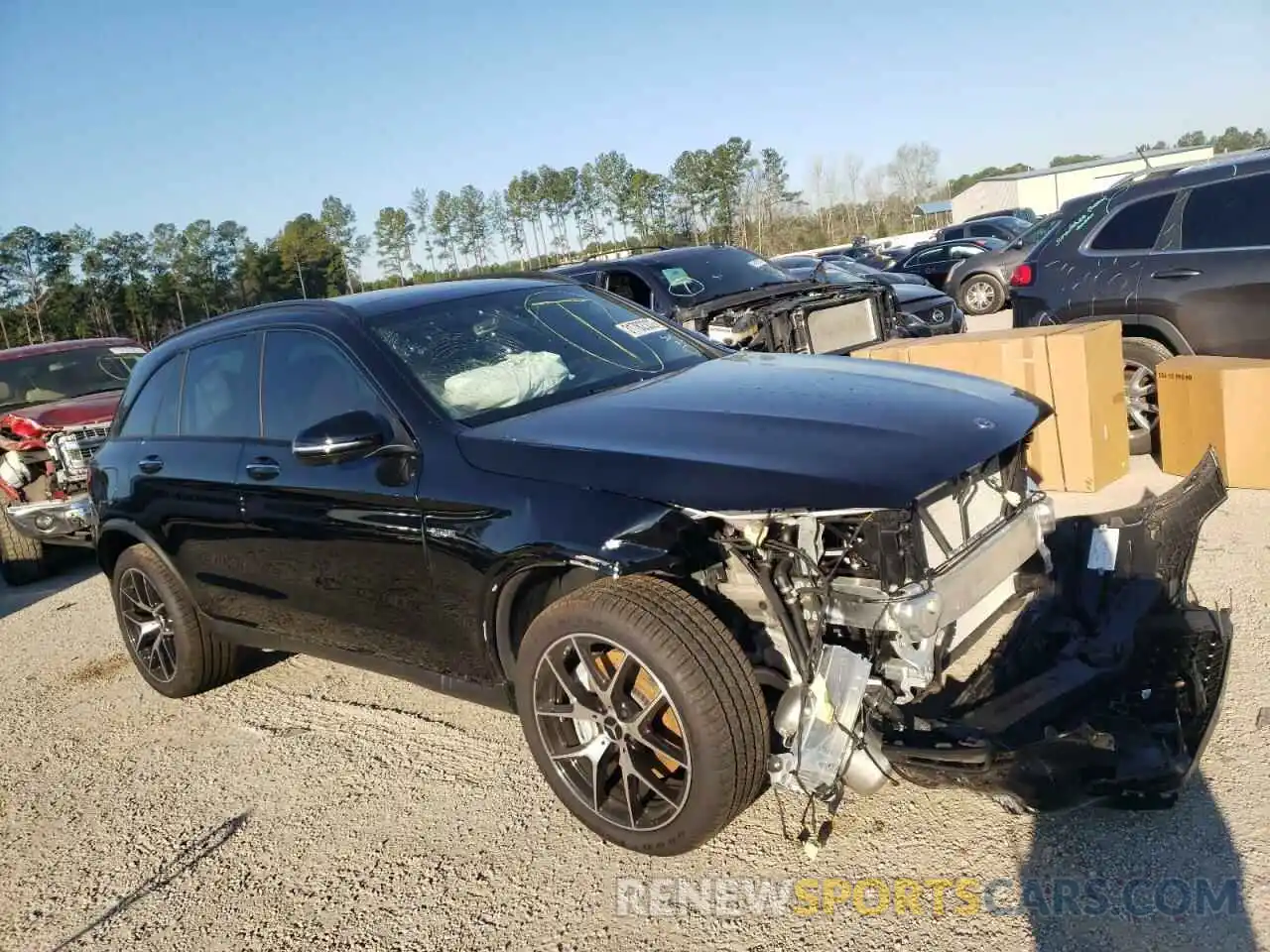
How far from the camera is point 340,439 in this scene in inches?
129

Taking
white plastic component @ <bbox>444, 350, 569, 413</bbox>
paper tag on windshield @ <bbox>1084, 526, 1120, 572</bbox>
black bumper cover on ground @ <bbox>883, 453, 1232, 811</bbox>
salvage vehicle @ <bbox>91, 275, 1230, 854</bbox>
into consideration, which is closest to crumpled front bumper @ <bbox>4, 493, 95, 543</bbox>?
salvage vehicle @ <bbox>91, 275, 1230, 854</bbox>

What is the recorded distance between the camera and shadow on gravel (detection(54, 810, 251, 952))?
314cm

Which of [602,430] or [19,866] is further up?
[602,430]

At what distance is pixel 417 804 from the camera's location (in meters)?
3.57

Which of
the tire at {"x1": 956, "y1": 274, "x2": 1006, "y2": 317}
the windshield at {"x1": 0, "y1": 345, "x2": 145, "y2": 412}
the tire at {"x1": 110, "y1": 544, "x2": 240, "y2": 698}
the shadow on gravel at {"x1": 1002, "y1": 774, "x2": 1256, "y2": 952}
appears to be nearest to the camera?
the shadow on gravel at {"x1": 1002, "y1": 774, "x2": 1256, "y2": 952}

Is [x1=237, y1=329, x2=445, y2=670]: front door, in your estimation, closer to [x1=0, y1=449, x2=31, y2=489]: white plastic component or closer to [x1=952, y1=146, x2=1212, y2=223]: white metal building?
[x1=0, y1=449, x2=31, y2=489]: white plastic component

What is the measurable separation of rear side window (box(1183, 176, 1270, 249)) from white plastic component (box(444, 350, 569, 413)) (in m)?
4.62

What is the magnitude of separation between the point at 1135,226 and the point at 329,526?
5613 mm

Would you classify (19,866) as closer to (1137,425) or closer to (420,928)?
(420,928)

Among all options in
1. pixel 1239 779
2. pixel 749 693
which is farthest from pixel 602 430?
pixel 1239 779

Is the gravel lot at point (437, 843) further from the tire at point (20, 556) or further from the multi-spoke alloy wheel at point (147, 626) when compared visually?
the tire at point (20, 556)

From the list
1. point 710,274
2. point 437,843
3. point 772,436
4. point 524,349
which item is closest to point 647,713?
point 772,436

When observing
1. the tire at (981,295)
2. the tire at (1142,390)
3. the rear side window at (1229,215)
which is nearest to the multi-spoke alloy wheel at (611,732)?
the tire at (1142,390)

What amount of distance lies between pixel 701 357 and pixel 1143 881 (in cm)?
246
